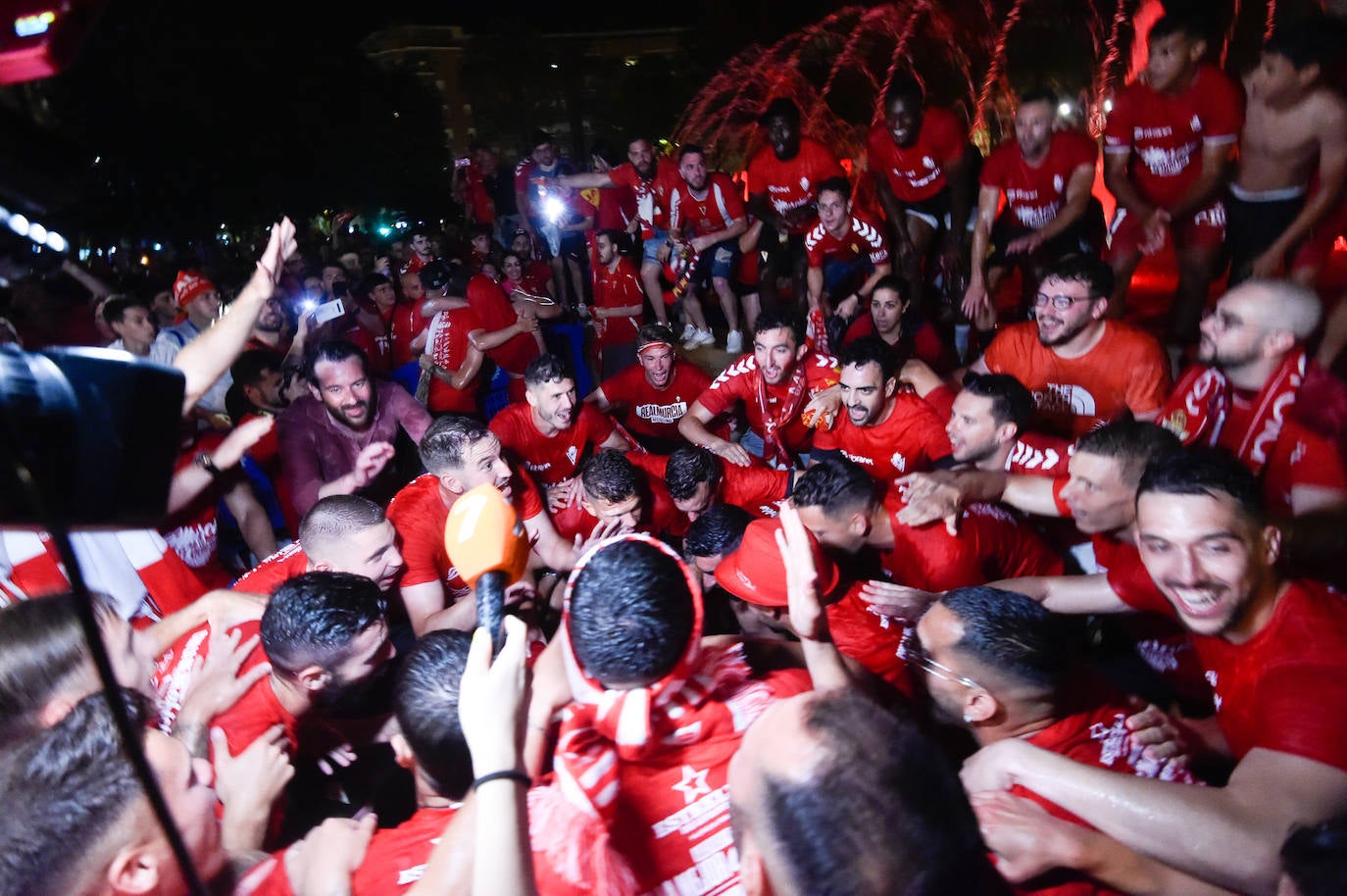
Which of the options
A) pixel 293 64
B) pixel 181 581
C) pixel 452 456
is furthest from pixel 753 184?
pixel 293 64

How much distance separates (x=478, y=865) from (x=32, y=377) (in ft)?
3.64

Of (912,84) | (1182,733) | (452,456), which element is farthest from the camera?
(912,84)

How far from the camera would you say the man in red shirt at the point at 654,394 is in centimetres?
518

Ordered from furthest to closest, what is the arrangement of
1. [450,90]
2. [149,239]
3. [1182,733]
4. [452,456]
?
[450,90]
[149,239]
[452,456]
[1182,733]

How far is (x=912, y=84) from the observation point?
21.1 feet

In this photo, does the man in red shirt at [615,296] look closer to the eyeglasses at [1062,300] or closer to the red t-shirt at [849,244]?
the red t-shirt at [849,244]

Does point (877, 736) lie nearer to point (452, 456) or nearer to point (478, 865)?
point (478, 865)

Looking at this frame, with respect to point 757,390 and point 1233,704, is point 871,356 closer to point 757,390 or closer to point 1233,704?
point 757,390

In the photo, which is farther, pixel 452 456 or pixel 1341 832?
pixel 452 456

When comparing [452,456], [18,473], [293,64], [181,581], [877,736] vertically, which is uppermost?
[293,64]

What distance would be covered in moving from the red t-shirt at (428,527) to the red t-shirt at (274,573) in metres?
0.43

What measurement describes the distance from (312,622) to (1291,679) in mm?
2703

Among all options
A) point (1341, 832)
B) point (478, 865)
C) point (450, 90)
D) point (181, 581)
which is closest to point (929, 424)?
point (1341, 832)

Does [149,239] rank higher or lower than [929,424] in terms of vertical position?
higher
